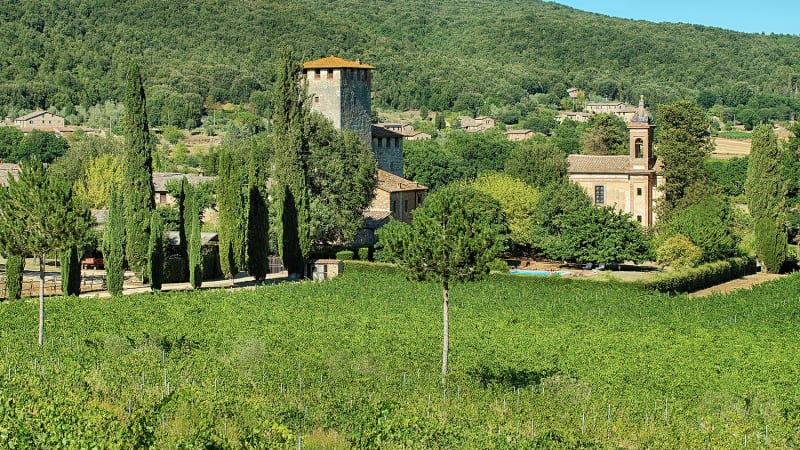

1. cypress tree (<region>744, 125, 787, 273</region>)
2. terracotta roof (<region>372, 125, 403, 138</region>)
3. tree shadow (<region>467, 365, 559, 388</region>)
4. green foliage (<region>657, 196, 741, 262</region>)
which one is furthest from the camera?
terracotta roof (<region>372, 125, 403, 138</region>)

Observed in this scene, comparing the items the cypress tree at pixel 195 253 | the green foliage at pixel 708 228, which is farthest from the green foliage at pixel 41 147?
the green foliage at pixel 708 228

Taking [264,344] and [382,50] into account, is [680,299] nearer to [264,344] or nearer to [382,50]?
[264,344]

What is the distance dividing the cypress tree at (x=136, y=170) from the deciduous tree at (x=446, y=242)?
20.5m

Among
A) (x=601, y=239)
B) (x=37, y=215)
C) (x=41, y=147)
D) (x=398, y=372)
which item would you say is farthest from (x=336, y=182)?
(x=41, y=147)

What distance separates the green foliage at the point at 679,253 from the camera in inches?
1954

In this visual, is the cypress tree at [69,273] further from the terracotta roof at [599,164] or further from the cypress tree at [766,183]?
the cypress tree at [766,183]

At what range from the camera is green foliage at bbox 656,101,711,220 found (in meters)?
59.1

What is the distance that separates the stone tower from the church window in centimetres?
1344

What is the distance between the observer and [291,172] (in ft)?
163

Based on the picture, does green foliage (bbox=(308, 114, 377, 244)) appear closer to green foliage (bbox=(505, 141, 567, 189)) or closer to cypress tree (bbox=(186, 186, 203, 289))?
cypress tree (bbox=(186, 186, 203, 289))

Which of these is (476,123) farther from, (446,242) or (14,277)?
(446,242)

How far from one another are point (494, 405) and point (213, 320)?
13.9 metres

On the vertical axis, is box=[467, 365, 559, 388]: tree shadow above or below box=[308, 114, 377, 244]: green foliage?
below

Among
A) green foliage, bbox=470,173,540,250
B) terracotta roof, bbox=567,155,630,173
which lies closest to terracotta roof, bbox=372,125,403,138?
green foliage, bbox=470,173,540,250
